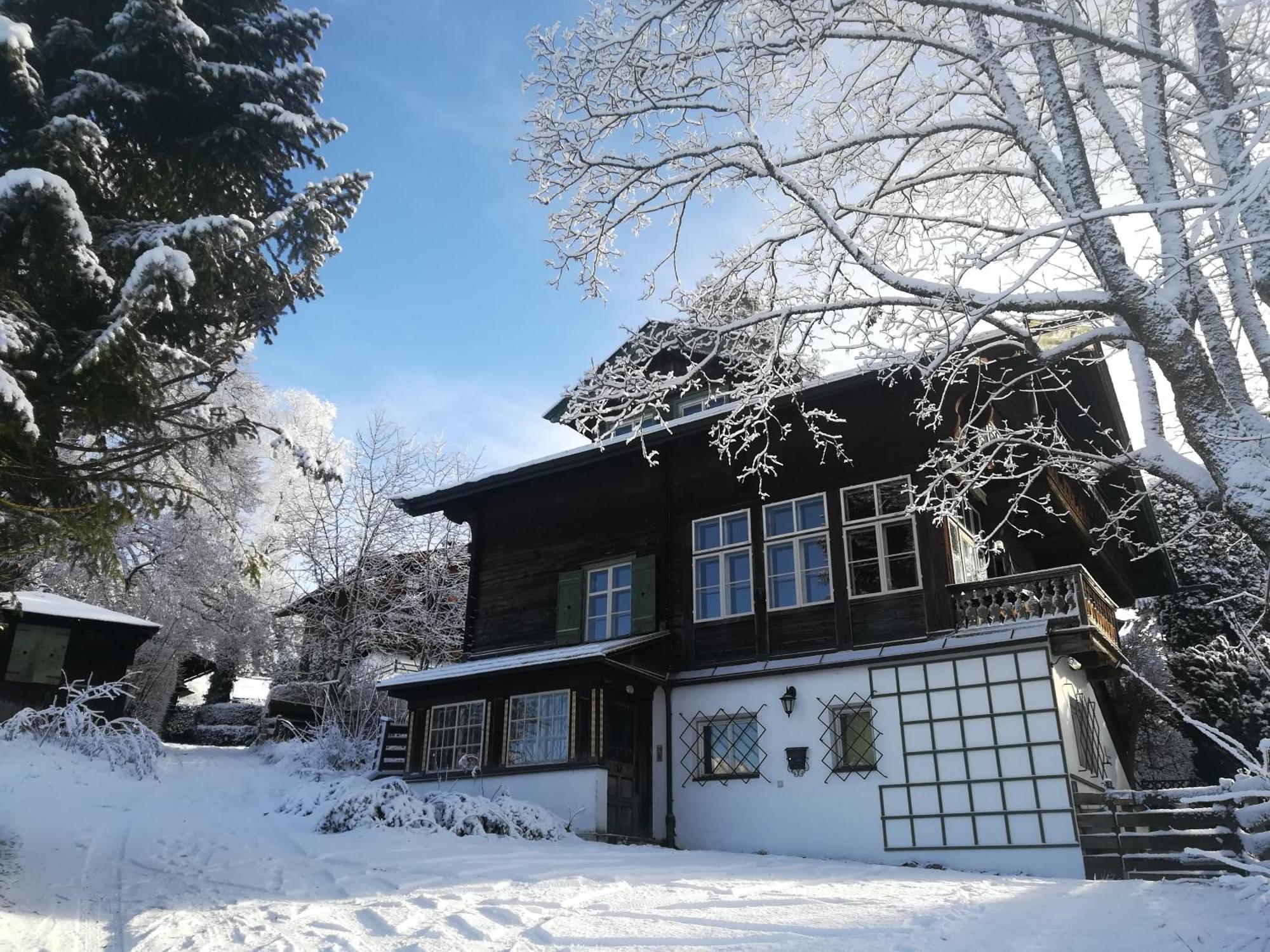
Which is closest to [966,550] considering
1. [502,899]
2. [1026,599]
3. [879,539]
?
[879,539]

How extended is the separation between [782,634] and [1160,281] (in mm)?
9641

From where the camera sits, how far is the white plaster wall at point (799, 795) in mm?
12578

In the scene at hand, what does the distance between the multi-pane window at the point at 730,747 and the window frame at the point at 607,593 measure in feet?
7.70

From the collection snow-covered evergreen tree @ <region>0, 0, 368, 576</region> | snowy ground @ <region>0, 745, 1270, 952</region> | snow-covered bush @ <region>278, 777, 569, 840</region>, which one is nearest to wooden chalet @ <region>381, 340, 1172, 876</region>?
snow-covered bush @ <region>278, 777, 569, 840</region>

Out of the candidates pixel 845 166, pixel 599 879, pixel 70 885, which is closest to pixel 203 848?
pixel 70 885

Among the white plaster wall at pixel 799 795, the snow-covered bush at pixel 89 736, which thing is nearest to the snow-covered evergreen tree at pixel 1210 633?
the white plaster wall at pixel 799 795

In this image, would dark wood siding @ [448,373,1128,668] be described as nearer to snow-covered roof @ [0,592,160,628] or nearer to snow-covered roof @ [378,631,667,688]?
snow-covered roof @ [378,631,667,688]

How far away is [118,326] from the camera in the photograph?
7.34m

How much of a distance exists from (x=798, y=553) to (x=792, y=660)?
172cm

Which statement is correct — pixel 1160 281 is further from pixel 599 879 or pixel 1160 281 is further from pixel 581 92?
pixel 599 879

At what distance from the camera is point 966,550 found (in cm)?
1437

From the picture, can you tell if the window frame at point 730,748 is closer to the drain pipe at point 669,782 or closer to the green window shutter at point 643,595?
the drain pipe at point 669,782

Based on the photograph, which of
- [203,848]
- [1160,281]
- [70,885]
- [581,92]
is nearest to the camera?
[1160,281]

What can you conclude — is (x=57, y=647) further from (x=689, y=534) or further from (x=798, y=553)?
(x=798, y=553)
